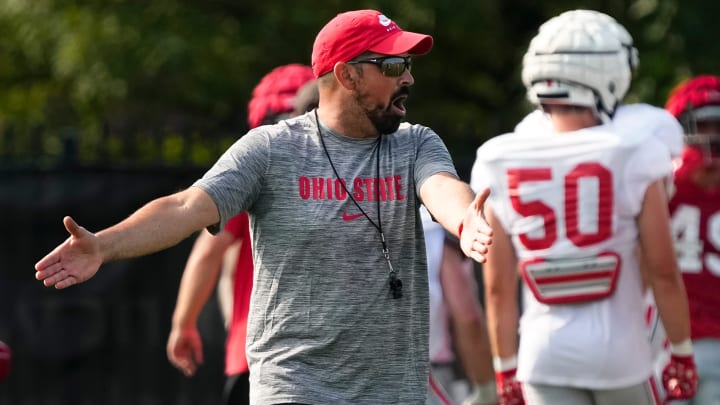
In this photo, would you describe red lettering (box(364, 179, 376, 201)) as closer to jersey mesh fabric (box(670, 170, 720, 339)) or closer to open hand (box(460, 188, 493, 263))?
open hand (box(460, 188, 493, 263))

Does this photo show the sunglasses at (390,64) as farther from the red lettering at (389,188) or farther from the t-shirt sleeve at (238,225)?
the t-shirt sleeve at (238,225)

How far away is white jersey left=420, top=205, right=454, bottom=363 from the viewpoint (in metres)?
6.84

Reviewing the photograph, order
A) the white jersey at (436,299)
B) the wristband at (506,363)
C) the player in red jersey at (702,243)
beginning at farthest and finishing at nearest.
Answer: the white jersey at (436,299) → the player in red jersey at (702,243) → the wristband at (506,363)

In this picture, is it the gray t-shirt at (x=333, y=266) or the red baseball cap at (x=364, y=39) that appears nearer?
the gray t-shirt at (x=333, y=266)

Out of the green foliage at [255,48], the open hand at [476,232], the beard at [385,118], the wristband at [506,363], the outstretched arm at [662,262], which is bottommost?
the wristband at [506,363]

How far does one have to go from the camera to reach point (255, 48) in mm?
14656

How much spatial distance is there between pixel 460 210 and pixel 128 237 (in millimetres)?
879

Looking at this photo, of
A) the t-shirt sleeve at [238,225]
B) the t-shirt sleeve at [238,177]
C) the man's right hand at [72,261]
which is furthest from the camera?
the t-shirt sleeve at [238,225]

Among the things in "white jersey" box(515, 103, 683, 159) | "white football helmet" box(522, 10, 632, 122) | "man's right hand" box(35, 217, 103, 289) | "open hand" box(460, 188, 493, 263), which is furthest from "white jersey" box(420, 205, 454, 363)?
"man's right hand" box(35, 217, 103, 289)

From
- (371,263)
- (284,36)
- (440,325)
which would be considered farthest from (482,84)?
(371,263)

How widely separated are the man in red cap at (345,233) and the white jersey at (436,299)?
1.97 meters

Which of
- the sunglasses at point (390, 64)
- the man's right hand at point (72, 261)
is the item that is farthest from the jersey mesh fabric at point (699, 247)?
the man's right hand at point (72, 261)

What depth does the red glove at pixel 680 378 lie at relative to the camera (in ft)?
18.3

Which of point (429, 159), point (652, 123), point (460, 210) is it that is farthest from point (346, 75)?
point (652, 123)
